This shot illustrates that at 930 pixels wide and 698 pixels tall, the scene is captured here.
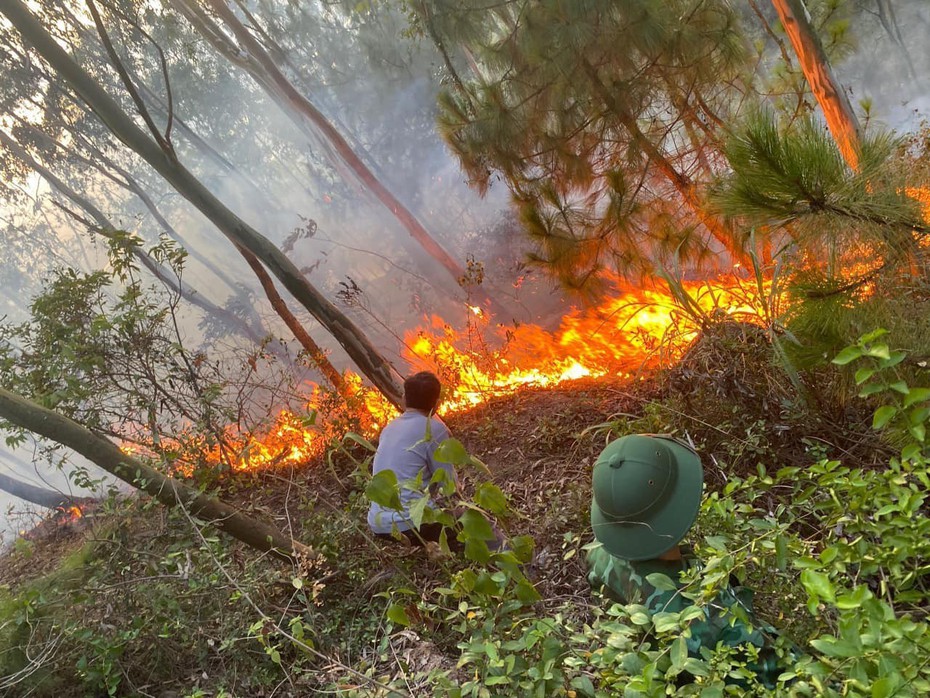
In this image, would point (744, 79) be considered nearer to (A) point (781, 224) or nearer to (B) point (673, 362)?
(B) point (673, 362)

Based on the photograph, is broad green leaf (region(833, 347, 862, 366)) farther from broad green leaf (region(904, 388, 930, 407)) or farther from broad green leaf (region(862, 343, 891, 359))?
broad green leaf (region(904, 388, 930, 407))

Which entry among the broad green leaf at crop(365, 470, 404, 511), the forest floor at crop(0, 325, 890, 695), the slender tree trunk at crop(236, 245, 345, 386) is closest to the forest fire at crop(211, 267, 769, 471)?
the slender tree trunk at crop(236, 245, 345, 386)

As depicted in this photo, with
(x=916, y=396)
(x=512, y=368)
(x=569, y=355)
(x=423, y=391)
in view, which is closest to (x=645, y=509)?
(x=916, y=396)

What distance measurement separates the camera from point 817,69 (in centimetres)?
472

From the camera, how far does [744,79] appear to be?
5.41 m

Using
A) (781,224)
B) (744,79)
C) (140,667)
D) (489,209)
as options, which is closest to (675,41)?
(744,79)

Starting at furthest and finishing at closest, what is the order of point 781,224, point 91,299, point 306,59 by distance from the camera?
1. point 306,59
2. point 91,299
3. point 781,224

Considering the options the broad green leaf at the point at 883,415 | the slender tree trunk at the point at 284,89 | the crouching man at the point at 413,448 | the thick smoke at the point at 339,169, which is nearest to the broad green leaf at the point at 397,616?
the crouching man at the point at 413,448

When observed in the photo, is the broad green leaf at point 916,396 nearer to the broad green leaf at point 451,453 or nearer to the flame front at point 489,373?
the broad green leaf at point 451,453

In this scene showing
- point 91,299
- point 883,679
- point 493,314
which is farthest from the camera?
point 493,314

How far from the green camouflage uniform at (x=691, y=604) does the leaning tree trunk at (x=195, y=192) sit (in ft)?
13.7

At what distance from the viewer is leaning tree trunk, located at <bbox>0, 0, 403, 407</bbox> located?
4625 millimetres

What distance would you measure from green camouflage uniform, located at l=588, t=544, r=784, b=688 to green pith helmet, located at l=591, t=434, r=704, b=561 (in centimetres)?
9

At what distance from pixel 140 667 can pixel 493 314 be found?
975cm
